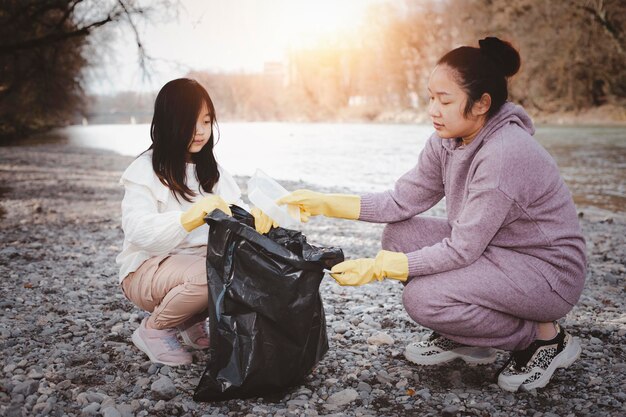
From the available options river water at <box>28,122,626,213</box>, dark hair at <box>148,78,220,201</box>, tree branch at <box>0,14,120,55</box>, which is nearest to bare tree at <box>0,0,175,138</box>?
tree branch at <box>0,14,120,55</box>

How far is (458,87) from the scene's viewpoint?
2.22m

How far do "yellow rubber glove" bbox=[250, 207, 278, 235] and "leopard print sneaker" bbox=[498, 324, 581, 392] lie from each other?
1.25 metres

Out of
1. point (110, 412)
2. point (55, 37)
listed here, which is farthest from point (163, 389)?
point (55, 37)

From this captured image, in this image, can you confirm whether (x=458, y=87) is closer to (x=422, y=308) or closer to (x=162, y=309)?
(x=422, y=308)

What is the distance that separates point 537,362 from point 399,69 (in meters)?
48.5

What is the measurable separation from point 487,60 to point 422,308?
3.66 feet

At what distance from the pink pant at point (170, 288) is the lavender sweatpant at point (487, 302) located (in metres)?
0.96

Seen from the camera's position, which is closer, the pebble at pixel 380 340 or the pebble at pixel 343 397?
the pebble at pixel 343 397

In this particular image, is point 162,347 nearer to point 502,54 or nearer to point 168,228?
point 168,228

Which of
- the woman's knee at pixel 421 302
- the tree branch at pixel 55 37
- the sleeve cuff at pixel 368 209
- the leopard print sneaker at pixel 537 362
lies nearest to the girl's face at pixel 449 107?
the sleeve cuff at pixel 368 209

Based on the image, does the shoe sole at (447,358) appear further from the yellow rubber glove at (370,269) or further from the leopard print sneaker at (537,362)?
the yellow rubber glove at (370,269)

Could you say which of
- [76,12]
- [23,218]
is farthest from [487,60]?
[76,12]

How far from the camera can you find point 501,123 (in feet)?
7.39

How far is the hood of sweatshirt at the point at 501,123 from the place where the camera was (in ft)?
7.41
